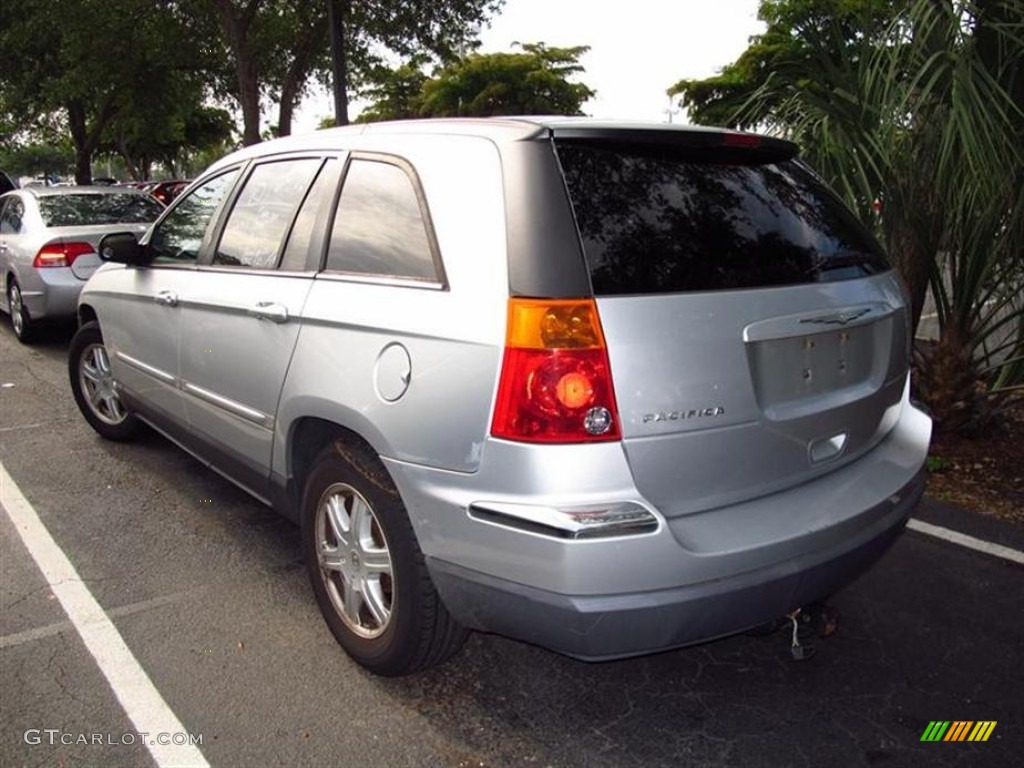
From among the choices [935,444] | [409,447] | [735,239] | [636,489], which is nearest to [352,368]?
[409,447]

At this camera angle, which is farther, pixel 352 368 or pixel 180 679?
pixel 180 679

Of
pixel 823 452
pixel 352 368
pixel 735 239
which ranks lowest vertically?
pixel 823 452

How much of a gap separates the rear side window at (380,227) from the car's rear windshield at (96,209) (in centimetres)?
625

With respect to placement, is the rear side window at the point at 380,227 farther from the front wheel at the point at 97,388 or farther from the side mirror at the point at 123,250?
the front wheel at the point at 97,388

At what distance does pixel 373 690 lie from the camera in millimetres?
2605

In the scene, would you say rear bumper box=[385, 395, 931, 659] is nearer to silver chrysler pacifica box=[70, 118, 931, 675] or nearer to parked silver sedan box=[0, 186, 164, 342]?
silver chrysler pacifica box=[70, 118, 931, 675]

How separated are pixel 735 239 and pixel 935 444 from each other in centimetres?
329

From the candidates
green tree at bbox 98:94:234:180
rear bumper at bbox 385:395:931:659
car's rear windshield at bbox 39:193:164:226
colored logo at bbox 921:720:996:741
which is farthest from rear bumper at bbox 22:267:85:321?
green tree at bbox 98:94:234:180

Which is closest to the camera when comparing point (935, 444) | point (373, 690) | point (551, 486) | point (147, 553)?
point (551, 486)

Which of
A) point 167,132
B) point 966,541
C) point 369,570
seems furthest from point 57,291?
point 167,132

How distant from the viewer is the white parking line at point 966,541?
11.7ft

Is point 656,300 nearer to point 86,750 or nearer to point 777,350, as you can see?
point 777,350

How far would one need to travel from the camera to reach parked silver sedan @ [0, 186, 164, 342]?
7387mm

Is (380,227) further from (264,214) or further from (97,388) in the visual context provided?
(97,388)
